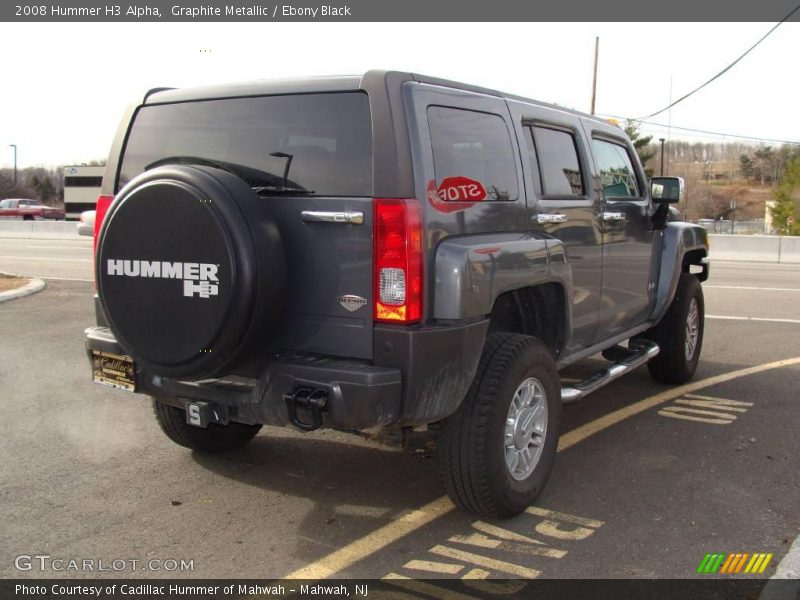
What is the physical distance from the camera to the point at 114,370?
384cm

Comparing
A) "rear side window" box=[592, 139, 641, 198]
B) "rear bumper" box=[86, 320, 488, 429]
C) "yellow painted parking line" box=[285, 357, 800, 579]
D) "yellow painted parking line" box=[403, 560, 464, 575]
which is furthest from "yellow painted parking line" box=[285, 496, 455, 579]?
"rear side window" box=[592, 139, 641, 198]

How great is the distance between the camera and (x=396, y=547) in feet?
11.7

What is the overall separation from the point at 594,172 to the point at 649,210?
106 cm

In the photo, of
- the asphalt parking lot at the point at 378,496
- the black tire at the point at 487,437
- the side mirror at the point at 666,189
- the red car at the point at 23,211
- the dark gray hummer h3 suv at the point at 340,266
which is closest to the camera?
the dark gray hummer h3 suv at the point at 340,266

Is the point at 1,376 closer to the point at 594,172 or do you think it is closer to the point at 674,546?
the point at 594,172

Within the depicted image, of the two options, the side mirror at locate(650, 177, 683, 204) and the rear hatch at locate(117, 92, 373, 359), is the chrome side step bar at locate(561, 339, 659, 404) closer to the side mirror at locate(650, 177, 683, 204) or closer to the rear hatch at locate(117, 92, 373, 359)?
the side mirror at locate(650, 177, 683, 204)

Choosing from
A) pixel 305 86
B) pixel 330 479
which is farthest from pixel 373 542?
pixel 305 86

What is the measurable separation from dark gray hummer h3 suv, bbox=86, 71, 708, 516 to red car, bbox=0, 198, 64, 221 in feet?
178

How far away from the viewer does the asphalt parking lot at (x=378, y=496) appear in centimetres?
345

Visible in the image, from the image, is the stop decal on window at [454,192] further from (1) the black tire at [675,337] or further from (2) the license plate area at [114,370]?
(1) the black tire at [675,337]

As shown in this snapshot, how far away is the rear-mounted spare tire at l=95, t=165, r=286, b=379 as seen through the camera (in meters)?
3.18

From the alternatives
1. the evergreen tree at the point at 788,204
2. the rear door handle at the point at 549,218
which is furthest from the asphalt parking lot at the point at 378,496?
the evergreen tree at the point at 788,204

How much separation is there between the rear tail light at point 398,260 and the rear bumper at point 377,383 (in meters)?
0.09

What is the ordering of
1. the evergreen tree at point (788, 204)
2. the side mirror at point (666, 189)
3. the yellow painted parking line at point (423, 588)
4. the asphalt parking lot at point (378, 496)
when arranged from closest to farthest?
the yellow painted parking line at point (423, 588), the asphalt parking lot at point (378, 496), the side mirror at point (666, 189), the evergreen tree at point (788, 204)
